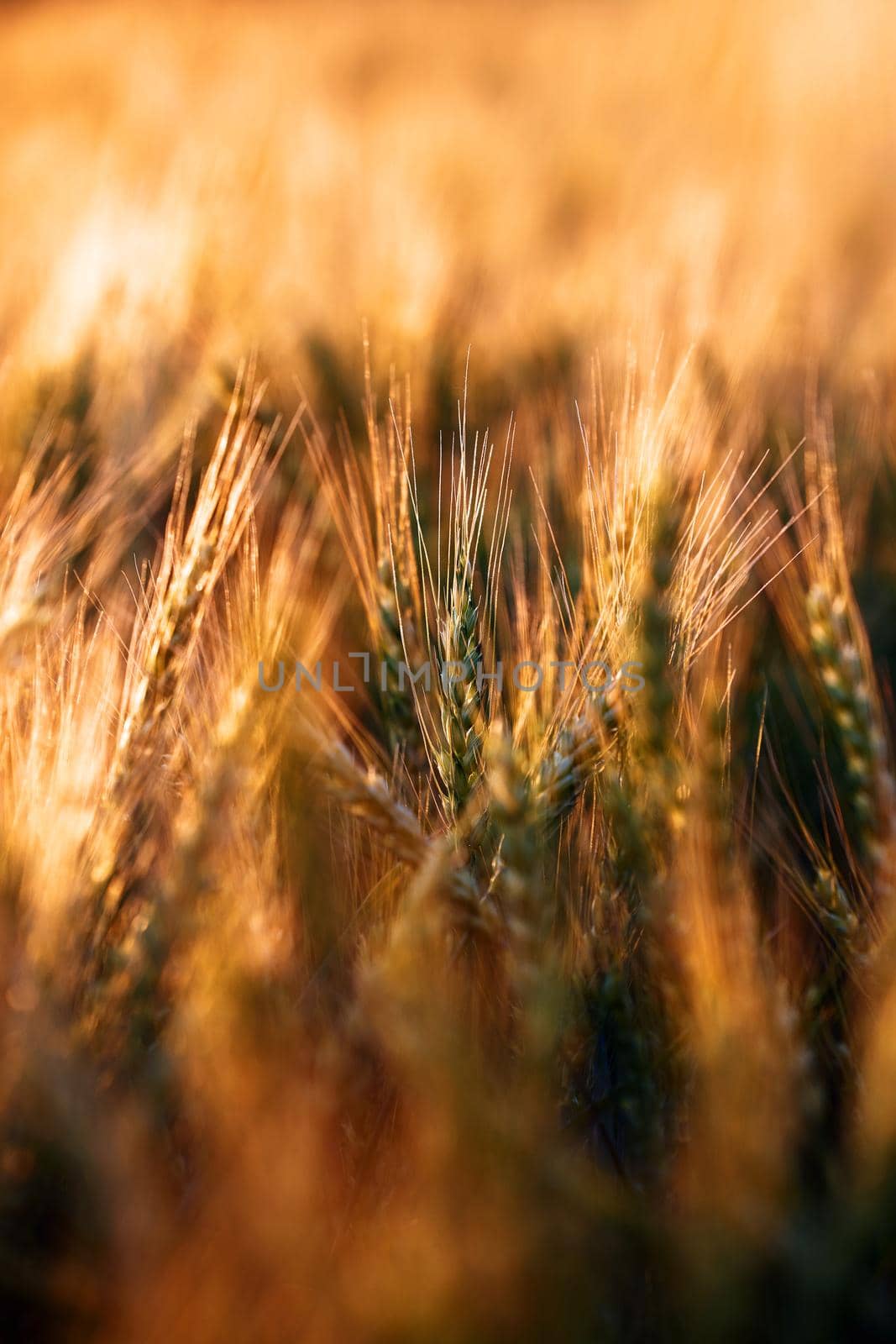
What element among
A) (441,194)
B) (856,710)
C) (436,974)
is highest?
(441,194)

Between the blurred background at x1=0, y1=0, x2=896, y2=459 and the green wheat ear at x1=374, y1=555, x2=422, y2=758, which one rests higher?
the blurred background at x1=0, y1=0, x2=896, y2=459

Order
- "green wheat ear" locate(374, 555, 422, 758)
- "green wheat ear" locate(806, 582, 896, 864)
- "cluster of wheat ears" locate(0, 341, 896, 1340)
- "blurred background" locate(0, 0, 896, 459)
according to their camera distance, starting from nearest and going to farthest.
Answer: "cluster of wheat ears" locate(0, 341, 896, 1340), "green wheat ear" locate(806, 582, 896, 864), "green wheat ear" locate(374, 555, 422, 758), "blurred background" locate(0, 0, 896, 459)

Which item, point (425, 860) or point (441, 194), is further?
point (441, 194)

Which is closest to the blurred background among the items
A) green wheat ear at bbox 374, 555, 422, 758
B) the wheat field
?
the wheat field

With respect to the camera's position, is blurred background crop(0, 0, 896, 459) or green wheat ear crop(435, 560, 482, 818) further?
blurred background crop(0, 0, 896, 459)

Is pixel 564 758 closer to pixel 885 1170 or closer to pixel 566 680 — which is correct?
pixel 566 680

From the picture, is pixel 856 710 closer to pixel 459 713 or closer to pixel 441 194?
pixel 459 713

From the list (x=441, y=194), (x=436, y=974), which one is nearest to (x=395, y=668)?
(x=436, y=974)

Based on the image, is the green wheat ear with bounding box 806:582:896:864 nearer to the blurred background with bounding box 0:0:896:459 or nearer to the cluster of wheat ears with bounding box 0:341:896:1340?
the cluster of wheat ears with bounding box 0:341:896:1340
